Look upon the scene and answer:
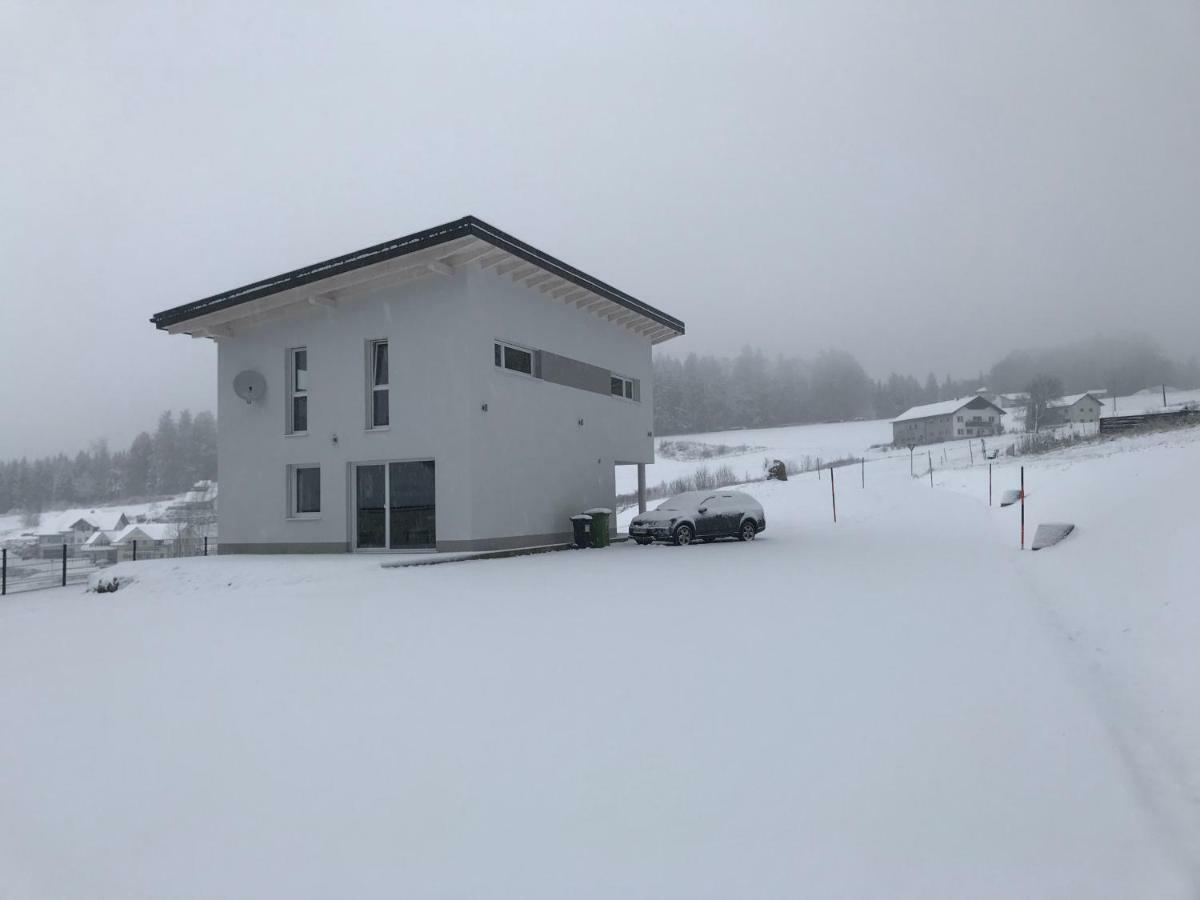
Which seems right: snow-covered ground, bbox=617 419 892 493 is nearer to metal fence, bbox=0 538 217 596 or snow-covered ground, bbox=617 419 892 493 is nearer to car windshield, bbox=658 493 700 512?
car windshield, bbox=658 493 700 512

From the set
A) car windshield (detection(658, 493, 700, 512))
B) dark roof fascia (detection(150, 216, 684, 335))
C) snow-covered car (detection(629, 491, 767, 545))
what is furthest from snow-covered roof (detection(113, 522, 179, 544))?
car windshield (detection(658, 493, 700, 512))

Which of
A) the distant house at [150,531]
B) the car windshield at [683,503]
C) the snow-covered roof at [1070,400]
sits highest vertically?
the snow-covered roof at [1070,400]

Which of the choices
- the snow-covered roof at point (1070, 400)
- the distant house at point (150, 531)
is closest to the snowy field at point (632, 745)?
the distant house at point (150, 531)

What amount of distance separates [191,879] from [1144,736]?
5400 millimetres

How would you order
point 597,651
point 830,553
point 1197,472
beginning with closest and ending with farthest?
point 597,651, point 1197,472, point 830,553

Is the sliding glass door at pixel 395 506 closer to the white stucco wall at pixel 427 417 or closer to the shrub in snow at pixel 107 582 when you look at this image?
the white stucco wall at pixel 427 417

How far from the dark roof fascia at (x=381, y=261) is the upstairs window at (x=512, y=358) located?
6.63 ft

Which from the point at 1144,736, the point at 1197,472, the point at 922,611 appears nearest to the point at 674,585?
the point at 922,611

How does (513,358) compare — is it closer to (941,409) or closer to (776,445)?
(776,445)

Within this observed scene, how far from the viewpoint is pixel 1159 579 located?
306 inches

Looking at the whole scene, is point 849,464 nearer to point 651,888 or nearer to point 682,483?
point 682,483

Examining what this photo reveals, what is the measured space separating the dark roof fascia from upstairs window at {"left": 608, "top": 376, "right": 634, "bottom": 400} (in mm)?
3350

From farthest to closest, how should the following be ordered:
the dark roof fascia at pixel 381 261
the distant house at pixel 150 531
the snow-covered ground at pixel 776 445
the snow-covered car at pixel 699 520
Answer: the snow-covered ground at pixel 776 445 < the distant house at pixel 150 531 < the snow-covered car at pixel 699 520 < the dark roof fascia at pixel 381 261

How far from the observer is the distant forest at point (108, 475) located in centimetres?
4394
